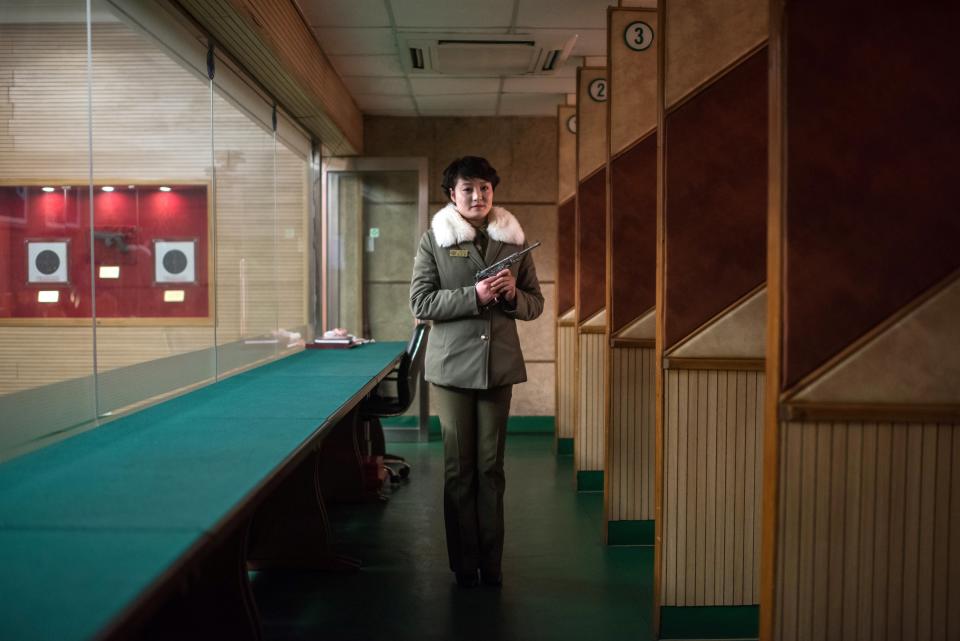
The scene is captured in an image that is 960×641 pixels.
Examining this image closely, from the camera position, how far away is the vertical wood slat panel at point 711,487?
9.53 feet

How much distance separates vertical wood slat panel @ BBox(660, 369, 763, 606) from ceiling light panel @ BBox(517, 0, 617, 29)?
8.26ft

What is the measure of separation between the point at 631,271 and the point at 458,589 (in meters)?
1.68

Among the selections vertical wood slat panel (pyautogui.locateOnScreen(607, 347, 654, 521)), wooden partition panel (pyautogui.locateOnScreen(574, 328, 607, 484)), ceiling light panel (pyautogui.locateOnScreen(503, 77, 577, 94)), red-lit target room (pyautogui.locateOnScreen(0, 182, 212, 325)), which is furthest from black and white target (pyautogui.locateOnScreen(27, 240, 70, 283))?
ceiling light panel (pyautogui.locateOnScreen(503, 77, 577, 94))

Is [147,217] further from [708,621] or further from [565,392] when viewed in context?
[565,392]

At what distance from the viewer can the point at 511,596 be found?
331cm

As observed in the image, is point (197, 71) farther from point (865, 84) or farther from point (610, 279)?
point (865, 84)

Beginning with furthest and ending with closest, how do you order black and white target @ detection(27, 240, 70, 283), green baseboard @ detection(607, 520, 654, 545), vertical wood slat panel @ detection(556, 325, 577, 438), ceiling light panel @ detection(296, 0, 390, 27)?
1. vertical wood slat panel @ detection(556, 325, 577, 438)
2. ceiling light panel @ detection(296, 0, 390, 27)
3. green baseboard @ detection(607, 520, 654, 545)
4. black and white target @ detection(27, 240, 70, 283)

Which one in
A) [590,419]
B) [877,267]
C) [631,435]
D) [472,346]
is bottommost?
[590,419]

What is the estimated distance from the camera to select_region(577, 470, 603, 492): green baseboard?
209 inches

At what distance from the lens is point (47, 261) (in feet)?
7.98

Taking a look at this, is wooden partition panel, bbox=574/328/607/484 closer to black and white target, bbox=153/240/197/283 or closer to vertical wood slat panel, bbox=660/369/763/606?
vertical wood slat panel, bbox=660/369/763/606

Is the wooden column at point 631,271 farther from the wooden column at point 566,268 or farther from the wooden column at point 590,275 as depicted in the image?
the wooden column at point 566,268

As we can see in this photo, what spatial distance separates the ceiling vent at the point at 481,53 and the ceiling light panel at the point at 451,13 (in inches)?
7.8

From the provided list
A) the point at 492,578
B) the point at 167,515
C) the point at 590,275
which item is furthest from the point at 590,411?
the point at 167,515
